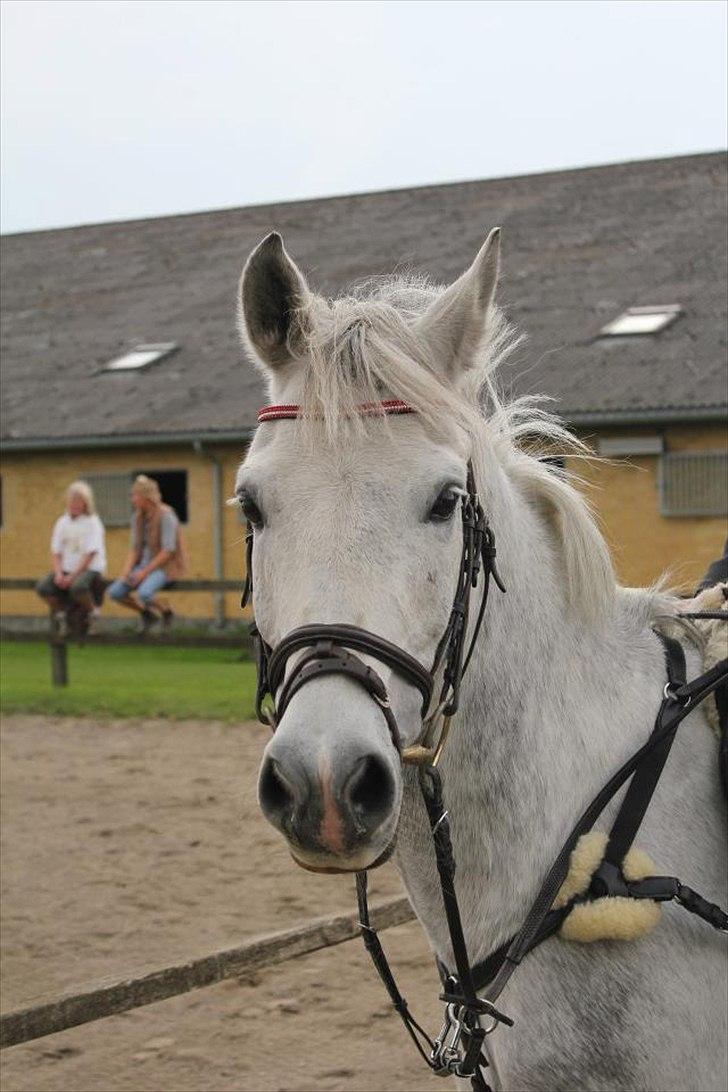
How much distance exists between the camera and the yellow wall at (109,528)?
22031mm

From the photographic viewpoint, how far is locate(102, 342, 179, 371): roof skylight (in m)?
24.8

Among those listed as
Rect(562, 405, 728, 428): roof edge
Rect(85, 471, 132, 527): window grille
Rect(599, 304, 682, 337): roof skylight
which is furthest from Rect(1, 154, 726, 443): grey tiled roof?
Rect(85, 471, 132, 527): window grille

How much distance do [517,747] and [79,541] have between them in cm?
1296

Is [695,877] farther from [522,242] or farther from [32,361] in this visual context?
[32,361]

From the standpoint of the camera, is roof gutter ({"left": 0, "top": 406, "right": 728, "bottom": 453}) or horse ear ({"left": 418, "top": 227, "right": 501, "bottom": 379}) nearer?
horse ear ({"left": 418, "top": 227, "right": 501, "bottom": 379})

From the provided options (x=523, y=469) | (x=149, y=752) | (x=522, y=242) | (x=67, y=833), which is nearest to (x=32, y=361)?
(x=522, y=242)

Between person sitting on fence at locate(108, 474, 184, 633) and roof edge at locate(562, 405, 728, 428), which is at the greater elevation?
roof edge at locate(562, 405, 728, 428)

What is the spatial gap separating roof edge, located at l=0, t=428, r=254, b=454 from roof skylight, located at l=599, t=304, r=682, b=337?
5.89 metres

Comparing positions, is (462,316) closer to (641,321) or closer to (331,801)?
(331,801)

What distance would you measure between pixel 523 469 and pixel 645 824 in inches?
34.1

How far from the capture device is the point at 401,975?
6074mm

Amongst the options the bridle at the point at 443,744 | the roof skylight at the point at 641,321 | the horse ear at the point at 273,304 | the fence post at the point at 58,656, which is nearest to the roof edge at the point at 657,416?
the roof skylight at the point at 641,321

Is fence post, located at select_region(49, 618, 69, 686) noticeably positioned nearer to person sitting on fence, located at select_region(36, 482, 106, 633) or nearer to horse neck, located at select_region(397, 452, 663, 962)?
person sitting on fence, located at select_region(36, 482, 106, 633)

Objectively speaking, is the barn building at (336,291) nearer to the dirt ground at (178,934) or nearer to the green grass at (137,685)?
the green grass at (137,685)
